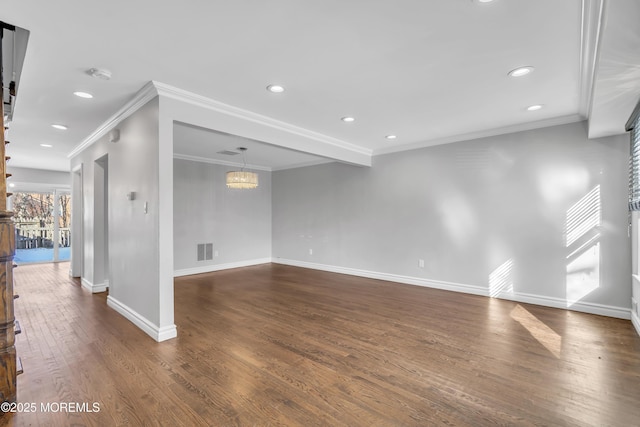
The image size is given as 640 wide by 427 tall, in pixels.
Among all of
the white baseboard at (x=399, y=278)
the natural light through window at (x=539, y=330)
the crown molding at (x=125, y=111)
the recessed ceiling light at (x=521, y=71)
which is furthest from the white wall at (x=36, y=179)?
the natural light through window at (x=539, y=330)

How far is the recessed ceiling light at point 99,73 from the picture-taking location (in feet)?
8.74

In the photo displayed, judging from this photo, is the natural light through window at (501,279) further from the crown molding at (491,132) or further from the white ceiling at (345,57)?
the white ceiling at (345,57)

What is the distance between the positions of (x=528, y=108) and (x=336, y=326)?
353 centimetres

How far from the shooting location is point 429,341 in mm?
3027

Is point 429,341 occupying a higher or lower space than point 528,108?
lower

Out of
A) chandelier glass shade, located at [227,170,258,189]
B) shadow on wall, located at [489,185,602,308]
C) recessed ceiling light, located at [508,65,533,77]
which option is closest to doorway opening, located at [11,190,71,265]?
chandelier glass shade, located at [227,170,258,189]

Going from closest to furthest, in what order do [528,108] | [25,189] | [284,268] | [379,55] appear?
[379,55], [528,108], [284,268], [25,189]

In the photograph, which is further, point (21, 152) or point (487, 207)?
point (21, 152)

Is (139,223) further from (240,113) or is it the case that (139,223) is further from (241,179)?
(241,179)

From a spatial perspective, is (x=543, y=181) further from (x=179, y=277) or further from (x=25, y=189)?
(x=25, y=189)

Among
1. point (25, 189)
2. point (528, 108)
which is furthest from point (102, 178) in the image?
point (528, 108)

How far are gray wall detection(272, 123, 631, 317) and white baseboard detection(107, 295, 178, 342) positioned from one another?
13.0 ft

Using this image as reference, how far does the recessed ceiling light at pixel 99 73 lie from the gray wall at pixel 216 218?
12.3 feet

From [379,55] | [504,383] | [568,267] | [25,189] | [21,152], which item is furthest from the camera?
[25,189]
